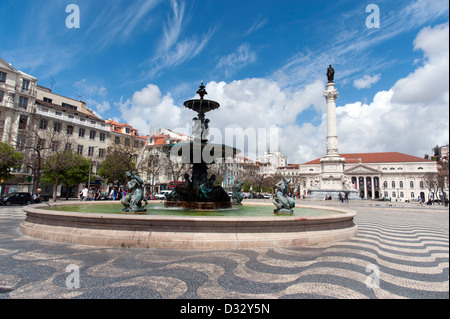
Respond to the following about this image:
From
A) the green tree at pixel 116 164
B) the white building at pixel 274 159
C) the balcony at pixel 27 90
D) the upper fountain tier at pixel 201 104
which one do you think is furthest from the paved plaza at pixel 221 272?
the white building at pixel 274 159

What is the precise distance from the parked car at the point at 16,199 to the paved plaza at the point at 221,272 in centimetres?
2091

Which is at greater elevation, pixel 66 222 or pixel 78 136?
pixel 78 136

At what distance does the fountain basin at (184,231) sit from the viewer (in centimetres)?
569

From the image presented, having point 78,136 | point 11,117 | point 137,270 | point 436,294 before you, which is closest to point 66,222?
point 137,270

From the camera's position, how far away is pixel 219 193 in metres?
11.3

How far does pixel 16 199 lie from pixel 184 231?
24173mm

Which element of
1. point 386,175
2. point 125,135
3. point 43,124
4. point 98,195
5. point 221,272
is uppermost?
point 125,135

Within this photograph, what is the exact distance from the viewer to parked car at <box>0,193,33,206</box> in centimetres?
2191

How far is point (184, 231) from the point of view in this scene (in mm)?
5785

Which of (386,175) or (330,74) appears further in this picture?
(386,175)

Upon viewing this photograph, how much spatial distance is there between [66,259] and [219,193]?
23.3 ft

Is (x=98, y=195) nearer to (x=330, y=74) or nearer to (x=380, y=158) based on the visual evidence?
(x=330, y=74)

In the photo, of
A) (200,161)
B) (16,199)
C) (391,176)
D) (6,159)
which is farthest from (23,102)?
(391,176)

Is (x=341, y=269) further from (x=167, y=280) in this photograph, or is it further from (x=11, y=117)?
(x=11, y=117)
